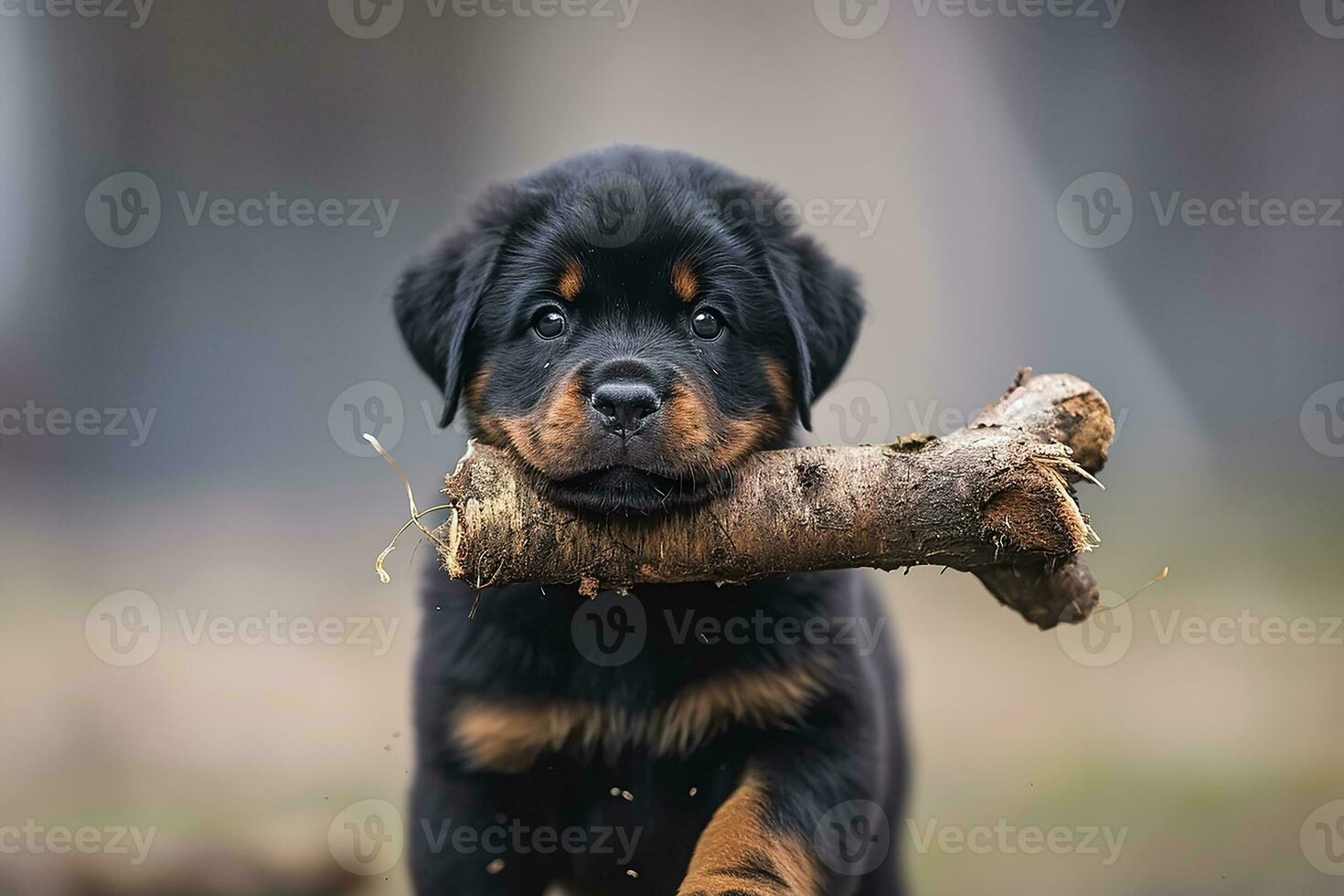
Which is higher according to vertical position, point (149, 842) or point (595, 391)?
point (595, 391)

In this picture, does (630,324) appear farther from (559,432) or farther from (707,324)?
(559,432)

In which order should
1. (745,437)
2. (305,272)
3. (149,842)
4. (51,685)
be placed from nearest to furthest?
1. (745,437)
2. (149,842)
3. (51,685)
4. (305,272)

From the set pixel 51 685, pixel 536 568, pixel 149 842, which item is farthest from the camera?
pixel 51 685

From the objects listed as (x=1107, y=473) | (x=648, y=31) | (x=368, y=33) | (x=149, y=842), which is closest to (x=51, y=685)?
(x=149, y=842)

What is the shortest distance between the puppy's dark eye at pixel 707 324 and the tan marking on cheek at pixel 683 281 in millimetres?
43

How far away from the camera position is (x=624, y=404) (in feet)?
5.83

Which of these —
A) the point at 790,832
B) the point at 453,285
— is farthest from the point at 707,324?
the point at 790,832

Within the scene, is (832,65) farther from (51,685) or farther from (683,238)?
(51,685)

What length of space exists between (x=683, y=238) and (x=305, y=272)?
1972 millimetres

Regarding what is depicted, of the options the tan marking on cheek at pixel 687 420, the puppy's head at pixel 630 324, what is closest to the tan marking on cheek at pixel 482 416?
the puppy's head at pixel 630 324

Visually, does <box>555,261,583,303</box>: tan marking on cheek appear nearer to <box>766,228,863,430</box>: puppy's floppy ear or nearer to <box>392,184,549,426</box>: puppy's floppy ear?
<box>392,184,549,426</box>: puppy's floppy ear

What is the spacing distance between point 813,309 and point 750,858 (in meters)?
1.17

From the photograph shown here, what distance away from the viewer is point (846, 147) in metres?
3.48

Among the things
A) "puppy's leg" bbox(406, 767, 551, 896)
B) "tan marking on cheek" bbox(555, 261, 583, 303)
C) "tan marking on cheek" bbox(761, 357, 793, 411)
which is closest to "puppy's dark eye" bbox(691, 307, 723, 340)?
"tan marking on cheek" bbox(761, 357, 793, 411)
